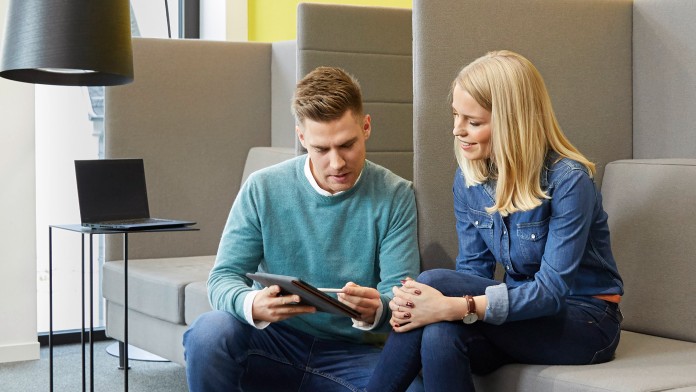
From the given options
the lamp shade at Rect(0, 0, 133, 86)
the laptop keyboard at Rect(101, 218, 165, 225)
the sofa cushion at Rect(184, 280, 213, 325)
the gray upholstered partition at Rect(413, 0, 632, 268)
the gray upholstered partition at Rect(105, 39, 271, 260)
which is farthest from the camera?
the gray upholstered partition at Rect(105, 39, 271, 260)

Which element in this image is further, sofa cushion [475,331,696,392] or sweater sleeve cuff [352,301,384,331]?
sweater sleeve cuff [352,301,384,331]

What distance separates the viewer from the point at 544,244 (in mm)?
2037

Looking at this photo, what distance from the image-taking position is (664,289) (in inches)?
90.1

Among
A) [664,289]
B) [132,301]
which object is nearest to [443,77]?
[664,289]

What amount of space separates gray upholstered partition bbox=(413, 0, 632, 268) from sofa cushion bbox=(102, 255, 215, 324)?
104cm

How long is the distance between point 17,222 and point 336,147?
2.20 metres

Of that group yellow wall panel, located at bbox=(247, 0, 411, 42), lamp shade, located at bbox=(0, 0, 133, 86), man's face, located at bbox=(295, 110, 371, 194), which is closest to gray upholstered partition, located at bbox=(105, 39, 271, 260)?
yellow wall panel, located at bbox=(247, 0, 411, 42)

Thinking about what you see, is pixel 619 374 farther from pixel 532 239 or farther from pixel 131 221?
pixel 131 221

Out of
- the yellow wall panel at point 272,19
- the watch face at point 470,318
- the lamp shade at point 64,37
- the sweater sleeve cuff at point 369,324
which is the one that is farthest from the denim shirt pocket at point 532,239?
the yellow wall panel at point 272,19

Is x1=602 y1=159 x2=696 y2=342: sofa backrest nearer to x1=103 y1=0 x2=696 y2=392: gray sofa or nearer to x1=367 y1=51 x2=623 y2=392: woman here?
x1=103 y1=0 x2=696 y2=392: gray sofa

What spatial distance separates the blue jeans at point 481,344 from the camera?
189cm

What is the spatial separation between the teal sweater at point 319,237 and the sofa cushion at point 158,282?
94cm

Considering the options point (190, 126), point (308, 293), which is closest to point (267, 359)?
point (308, 293)

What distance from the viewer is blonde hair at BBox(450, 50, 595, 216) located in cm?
203
